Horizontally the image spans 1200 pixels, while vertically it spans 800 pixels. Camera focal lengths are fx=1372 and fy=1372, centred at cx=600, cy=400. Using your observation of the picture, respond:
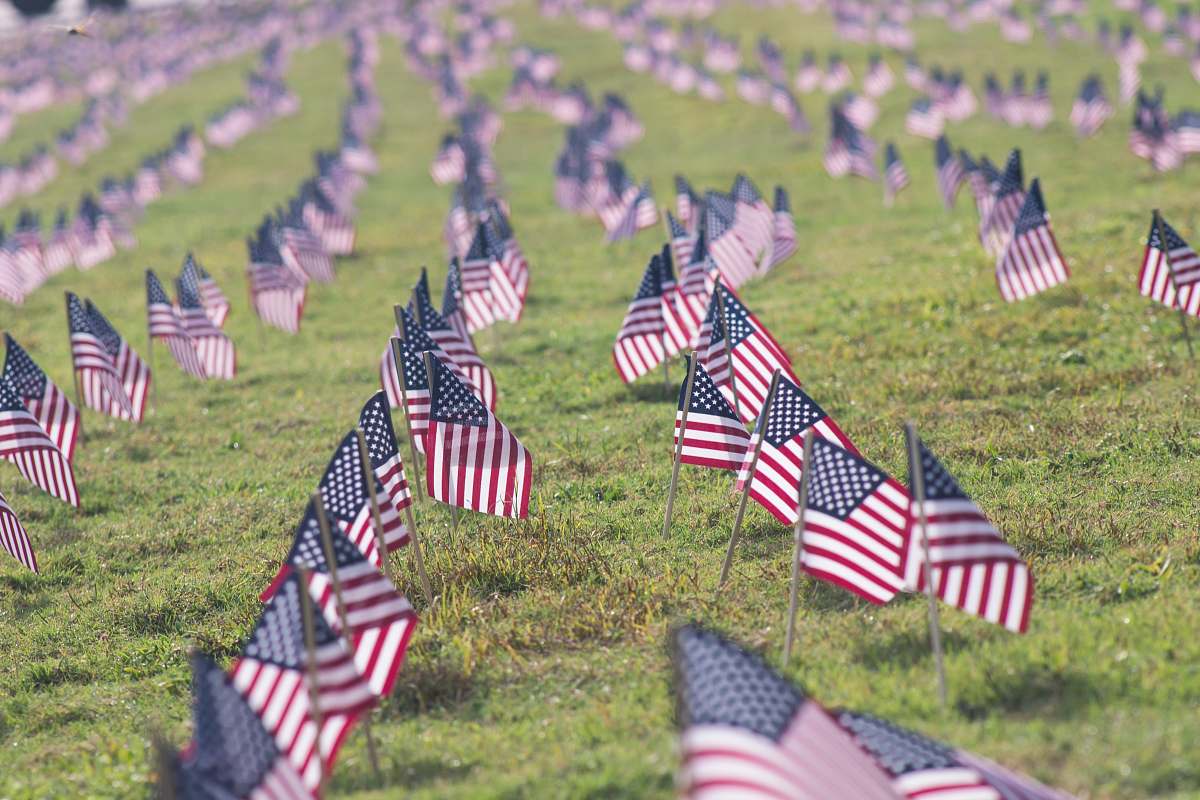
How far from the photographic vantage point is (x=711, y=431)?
11.6 meters

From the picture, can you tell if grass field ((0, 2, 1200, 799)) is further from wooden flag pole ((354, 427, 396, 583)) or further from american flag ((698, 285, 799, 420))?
american flag ((698, 285, 799, 420))

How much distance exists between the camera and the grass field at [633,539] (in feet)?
27.4

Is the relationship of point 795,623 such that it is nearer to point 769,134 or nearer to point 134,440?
point 134,440

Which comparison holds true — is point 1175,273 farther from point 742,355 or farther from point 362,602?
point 362,602

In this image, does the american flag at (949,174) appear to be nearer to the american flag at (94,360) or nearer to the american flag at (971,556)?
the american flag at (94,360)

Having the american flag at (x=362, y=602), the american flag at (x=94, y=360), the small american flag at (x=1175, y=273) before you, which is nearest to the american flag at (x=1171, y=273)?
the small american flag at (x=1175, y=273)

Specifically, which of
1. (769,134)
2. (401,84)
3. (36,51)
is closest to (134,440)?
(769,134)

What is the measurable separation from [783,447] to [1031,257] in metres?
7.98

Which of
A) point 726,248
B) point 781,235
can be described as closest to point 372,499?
point 726,248

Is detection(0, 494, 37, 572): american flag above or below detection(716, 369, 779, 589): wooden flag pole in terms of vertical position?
below

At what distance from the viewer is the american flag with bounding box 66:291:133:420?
16969 mm

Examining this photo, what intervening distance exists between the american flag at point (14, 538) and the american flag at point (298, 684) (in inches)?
206

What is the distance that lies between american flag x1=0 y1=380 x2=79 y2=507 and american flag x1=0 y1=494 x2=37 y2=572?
175cm

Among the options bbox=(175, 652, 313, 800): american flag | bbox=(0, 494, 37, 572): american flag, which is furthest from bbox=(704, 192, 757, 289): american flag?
bbox=(175, 652, 313, 800): american flag
